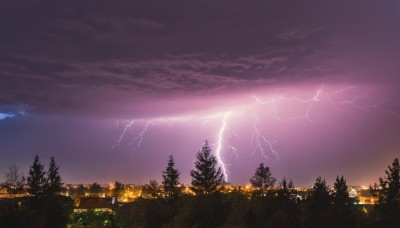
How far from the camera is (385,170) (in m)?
46.2

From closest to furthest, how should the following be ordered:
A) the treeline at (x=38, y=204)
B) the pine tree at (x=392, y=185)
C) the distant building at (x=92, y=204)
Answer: the treeline at (x=38, y=204), the pine tree at (x=392, y=185), the distant building at (x=92, y=204)

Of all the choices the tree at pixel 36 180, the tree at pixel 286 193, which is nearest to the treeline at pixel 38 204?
the tree at pixel 36 180

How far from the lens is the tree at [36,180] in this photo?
5277 cm

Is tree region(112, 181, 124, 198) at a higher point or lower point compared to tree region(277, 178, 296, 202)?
higher

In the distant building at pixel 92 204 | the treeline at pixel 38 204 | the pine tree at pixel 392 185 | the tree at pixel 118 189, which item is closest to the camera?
the treeline at pixel 38 204

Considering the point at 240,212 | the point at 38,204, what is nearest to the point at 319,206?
the point at 240,212

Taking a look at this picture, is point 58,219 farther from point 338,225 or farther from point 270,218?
point 338,225

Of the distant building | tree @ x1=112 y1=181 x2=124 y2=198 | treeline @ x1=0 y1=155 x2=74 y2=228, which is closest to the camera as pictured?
treeline @ x1=0 y1=155 x2=74 y2=228

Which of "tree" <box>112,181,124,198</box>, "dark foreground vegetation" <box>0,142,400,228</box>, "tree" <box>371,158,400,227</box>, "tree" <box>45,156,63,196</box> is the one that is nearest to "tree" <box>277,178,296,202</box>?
"dark foreground vegetation" <box>0,142,400,228</box>

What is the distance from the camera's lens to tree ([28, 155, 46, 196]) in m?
52.8

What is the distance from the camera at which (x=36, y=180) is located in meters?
54.2

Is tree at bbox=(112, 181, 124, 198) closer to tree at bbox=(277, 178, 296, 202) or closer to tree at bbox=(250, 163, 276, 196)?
tree at bbox=(250, 163, 276, 196)

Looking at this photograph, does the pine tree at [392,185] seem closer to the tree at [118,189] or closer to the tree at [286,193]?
the tree at [286,193]

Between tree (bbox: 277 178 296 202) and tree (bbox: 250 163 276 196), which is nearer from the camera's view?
tree (bbox: 277 178 296 202)
